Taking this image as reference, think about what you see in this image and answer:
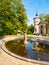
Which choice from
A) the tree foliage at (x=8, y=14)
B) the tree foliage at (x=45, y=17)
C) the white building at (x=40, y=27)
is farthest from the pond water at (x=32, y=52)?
the tree foliage at (x=45, y=17)

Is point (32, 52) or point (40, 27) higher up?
point (40, 27)

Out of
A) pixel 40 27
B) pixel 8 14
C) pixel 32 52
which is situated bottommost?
pixel 32 52

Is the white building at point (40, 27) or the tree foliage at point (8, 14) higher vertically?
the tree foliage at point (8, 14)

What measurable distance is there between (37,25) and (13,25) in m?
20.3

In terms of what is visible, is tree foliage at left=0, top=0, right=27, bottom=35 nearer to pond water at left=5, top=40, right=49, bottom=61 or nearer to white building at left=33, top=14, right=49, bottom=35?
pond water at left=5, top=40, right=49, bottom=61

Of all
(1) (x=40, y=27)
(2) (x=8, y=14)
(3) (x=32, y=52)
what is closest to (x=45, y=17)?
(1) (x=40, y=27)

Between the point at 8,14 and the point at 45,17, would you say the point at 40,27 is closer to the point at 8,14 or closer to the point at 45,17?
the point at 45,17

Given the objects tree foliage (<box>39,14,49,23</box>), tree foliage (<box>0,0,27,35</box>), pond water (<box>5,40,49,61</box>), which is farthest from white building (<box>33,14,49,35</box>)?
pond water (<box>5,40,49,61</box>)

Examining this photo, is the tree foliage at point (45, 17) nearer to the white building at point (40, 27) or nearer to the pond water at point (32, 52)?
the white building at point (40, 27)

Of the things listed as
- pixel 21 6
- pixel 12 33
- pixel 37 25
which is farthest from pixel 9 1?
pixel 37 25

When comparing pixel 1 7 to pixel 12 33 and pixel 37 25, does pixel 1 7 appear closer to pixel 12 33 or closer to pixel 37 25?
pixel 12 33

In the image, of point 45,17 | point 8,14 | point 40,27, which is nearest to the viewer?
point 8,14

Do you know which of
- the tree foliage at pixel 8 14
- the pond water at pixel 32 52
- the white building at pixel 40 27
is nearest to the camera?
the pond water at pixel 32 52

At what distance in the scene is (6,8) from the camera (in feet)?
74.8
